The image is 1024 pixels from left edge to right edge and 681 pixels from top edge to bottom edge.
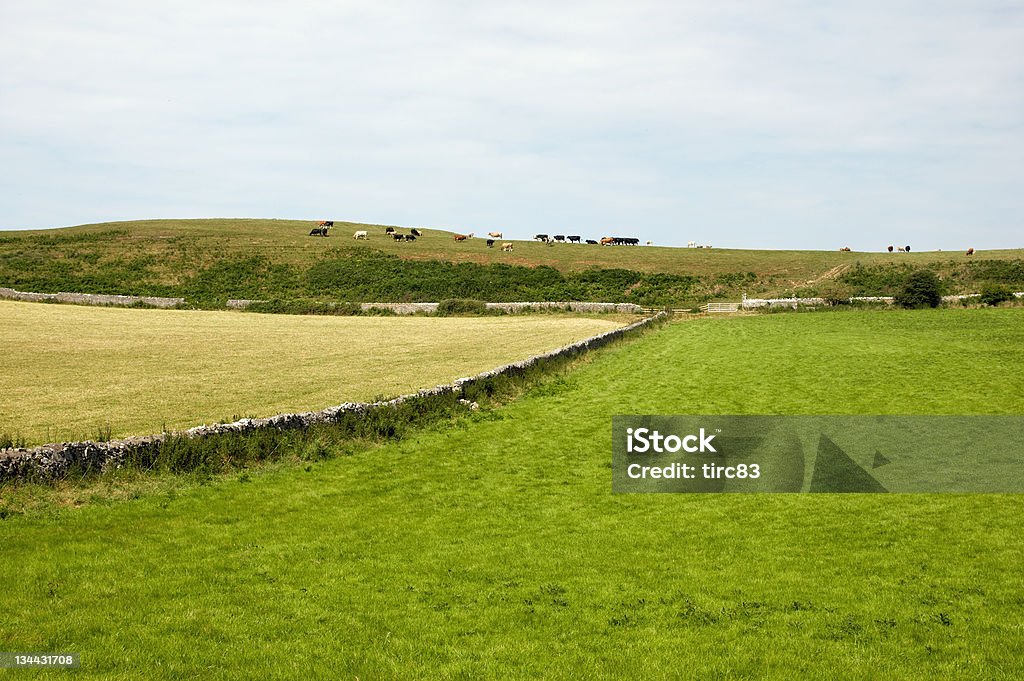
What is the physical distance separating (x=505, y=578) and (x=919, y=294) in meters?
66.6

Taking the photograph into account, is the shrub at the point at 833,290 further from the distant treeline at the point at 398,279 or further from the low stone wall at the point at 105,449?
the low stone wall at the point at 105,449

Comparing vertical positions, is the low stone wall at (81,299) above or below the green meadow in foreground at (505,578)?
above

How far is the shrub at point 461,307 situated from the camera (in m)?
74.1

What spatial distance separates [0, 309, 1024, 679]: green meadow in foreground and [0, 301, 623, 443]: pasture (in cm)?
595

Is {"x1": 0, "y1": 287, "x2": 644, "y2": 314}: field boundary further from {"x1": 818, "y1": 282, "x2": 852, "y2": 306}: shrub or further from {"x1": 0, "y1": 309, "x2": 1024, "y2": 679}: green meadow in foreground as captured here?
{"x1": 0, "y1": 309, "x2": 1024, "y2": 679}: green meadow in foreground

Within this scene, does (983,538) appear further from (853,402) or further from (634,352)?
(634,352)

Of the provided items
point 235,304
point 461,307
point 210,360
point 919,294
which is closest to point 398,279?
point 461,307

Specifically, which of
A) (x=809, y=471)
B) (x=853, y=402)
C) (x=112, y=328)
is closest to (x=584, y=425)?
(x=809, y=471)

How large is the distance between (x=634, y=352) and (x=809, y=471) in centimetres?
2477

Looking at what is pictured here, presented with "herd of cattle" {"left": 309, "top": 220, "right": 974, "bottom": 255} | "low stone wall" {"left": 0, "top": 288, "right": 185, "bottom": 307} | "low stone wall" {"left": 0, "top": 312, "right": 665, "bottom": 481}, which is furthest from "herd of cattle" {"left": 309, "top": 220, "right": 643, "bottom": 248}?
"low stone wall" {"left": 0, "top": 312, "right": 665, "bottom": 481}

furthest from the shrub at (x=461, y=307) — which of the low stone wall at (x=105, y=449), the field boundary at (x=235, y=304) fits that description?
the low stone wall at (x=105, y=449)

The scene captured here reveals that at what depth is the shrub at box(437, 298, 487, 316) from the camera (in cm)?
7406

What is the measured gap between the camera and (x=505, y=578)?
453 inches

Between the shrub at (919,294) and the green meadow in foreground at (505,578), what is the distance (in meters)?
58.3
